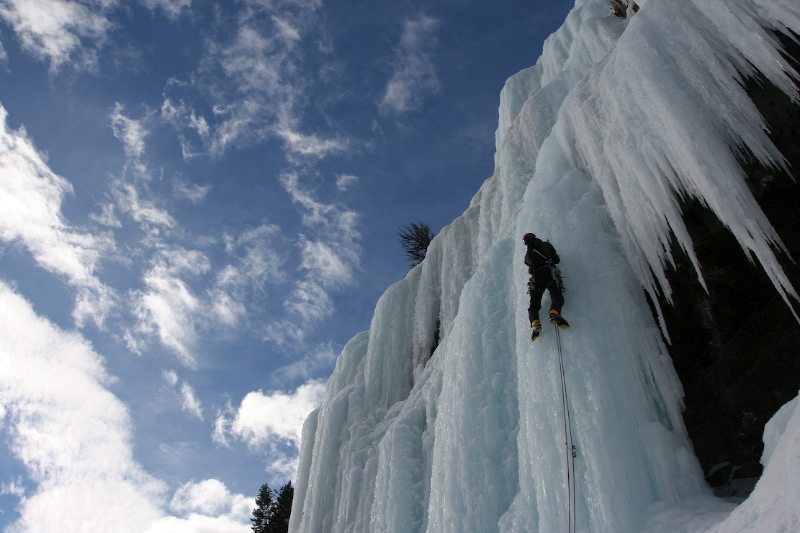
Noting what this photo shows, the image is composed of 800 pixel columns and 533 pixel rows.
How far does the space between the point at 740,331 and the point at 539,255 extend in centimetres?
191

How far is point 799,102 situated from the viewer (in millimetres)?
4855

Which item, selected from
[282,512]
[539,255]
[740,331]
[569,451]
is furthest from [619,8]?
[282,512]

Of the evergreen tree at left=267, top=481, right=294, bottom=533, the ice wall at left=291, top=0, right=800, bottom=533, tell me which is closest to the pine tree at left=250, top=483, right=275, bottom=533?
the evergreen tree at left=267, top=481, right=294, bottom=533

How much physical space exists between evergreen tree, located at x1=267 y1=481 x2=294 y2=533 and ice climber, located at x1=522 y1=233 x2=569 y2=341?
57.8ft

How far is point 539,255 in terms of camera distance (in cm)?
576

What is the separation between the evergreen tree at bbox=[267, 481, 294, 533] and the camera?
66.4ft

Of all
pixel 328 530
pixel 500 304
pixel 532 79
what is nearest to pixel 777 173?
pixel 500 304

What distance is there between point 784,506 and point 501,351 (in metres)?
3.82

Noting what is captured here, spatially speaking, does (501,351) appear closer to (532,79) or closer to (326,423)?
(326,423)

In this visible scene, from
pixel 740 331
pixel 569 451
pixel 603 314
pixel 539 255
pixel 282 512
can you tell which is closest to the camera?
pixel 569 451

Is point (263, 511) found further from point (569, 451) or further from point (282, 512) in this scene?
point (569, 451)

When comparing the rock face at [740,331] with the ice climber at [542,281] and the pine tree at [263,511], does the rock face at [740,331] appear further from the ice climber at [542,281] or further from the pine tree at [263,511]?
the pine tree at [263,511]

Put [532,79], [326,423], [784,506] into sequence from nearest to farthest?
[784,506], [326,423], [532,79]

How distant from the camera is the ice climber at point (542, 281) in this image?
208 inches
